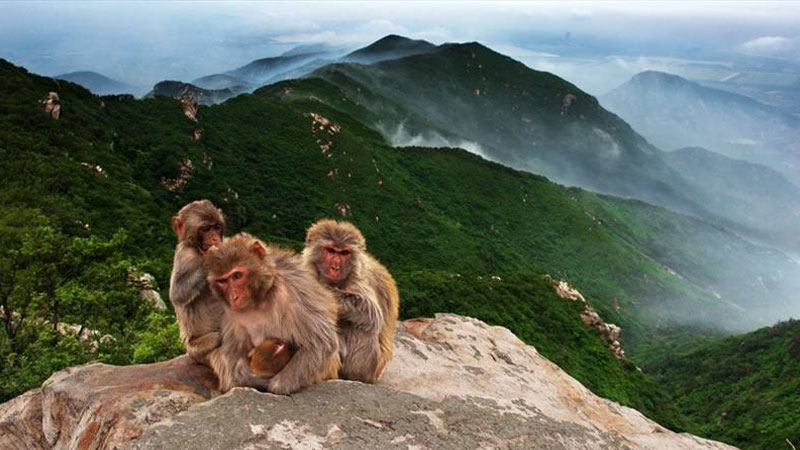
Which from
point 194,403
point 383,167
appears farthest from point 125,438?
point 383,167

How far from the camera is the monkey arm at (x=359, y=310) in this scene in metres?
7.11

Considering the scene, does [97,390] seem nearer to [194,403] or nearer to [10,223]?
[194,403]

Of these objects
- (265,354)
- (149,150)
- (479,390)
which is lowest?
(149,150)

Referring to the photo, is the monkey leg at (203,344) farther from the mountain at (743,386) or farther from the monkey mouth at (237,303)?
the mountain at (743,386)

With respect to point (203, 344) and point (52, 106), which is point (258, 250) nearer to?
point (203, 344)

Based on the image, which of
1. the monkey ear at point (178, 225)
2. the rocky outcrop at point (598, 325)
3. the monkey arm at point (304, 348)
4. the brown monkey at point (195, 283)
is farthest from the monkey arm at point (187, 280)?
the rocky outcrop at point (598, 325)

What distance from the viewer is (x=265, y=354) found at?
6.25 m

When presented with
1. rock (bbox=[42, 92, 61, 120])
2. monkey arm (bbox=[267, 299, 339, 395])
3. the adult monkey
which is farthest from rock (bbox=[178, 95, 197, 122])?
monkey arm (bbox=[267, 299, 339, 395])

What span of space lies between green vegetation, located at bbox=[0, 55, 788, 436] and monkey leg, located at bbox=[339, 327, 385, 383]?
714cm

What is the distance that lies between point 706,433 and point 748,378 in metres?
18.1

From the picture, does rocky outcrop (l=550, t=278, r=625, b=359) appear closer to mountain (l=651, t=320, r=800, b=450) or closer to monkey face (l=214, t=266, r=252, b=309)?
mountain (l=651, t=320, r=800, b=450)

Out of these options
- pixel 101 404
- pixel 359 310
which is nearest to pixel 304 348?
pixel 359 310

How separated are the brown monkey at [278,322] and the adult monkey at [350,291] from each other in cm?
61

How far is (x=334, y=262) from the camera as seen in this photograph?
7.22 m
